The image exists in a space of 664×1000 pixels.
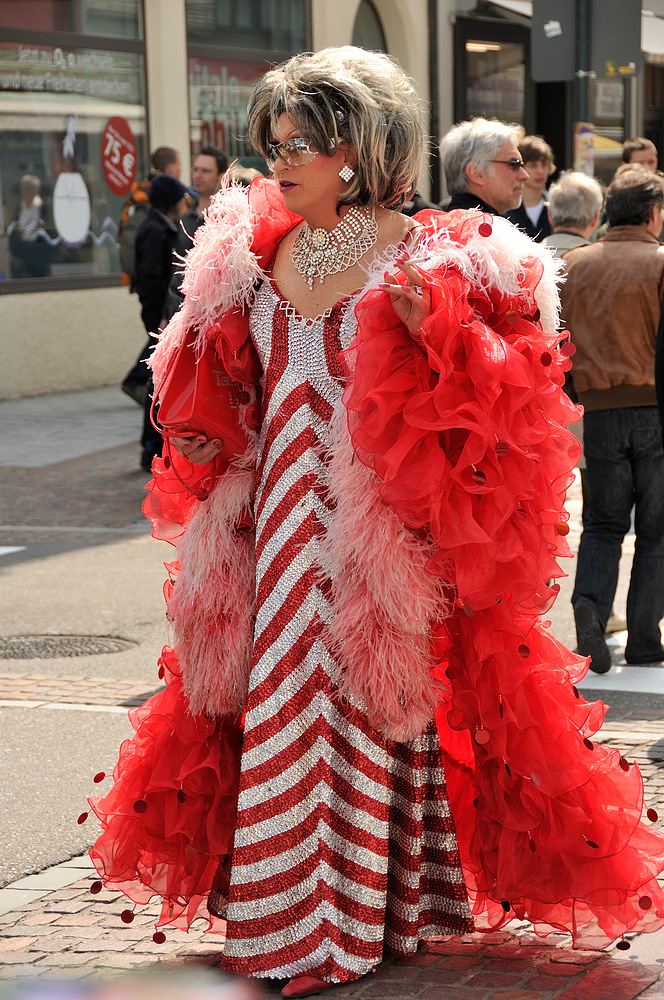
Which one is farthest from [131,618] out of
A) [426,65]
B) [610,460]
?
[426,65]

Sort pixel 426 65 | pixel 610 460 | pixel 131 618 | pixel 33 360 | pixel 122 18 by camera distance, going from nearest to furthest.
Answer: pixel 610 460 → pixel 131 618 → pixel 33 360 → pixel 122 18 → pixel 426 65

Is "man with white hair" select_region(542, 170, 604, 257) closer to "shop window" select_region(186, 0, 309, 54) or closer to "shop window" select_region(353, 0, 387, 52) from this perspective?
"shop window" select_region(186, 0, 309, 54)

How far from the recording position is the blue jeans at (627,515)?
5945mm

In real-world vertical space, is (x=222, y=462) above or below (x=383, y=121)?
below

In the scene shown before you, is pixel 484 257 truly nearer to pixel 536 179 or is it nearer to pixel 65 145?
pixel 536 179

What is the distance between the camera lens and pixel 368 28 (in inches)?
771

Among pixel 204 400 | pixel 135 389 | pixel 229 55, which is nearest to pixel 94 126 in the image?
pixel 229 55

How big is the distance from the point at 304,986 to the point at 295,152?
5.88ft

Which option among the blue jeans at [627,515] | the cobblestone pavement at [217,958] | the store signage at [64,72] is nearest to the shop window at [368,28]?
the store signage at [64,72]

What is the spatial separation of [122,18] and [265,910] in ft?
46.7

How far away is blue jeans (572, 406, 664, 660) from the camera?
234 inches

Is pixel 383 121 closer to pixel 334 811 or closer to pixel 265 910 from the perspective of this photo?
pixel 334 811

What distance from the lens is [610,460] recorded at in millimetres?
5984

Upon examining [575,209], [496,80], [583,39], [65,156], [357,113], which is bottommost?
[575,209]
